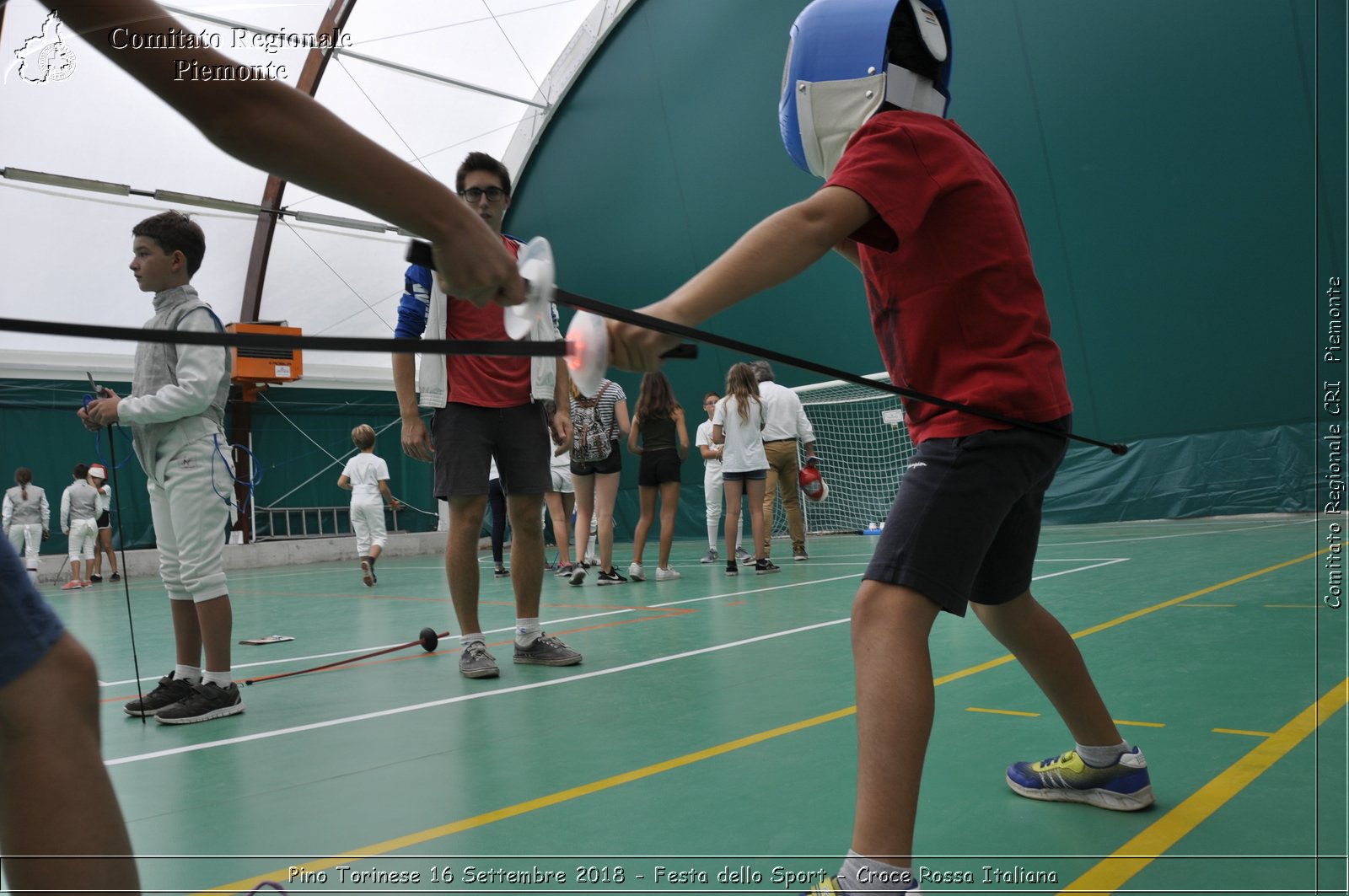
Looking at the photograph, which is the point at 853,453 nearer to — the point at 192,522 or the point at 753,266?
the point at 192,522

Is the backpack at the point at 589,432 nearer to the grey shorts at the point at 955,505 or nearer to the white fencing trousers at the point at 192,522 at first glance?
the white fencing trousers at the point at 192,522

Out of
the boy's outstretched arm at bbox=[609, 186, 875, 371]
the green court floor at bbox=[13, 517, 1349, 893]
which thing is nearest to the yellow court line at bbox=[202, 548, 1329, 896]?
the green court floor at bbox=[13, 517, 1349, 893]

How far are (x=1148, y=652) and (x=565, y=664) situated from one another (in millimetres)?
2176

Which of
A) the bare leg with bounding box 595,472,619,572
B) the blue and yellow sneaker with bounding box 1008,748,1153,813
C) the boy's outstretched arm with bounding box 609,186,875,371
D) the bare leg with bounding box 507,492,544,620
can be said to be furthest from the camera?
the bare leg with bounding box 595,472,619,572

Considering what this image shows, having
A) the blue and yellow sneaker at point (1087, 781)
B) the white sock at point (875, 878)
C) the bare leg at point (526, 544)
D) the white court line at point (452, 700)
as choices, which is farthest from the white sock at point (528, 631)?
the white sock at point (875, 878)

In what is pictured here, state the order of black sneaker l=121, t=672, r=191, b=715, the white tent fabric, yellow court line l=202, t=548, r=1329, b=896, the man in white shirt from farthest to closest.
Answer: the white tent fabric, the man in white shirt, black sneaker l=121, t=672, r=191, b=715, yellow court line l=202, t=548, r=1329, b=896

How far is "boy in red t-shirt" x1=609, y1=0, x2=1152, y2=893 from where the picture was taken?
1351 millimetres

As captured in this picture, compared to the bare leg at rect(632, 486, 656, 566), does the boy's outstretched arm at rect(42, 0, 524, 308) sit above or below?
above

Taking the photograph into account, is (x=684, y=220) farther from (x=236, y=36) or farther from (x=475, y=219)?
(x=475, y=219)

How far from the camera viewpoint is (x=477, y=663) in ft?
12.1

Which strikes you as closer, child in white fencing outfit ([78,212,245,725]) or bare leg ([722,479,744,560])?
child in white fencing outfit ([78,212,245,725])

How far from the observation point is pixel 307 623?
20.4 ft

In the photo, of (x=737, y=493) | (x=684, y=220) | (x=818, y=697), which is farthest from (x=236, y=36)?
(x=818, y=697)

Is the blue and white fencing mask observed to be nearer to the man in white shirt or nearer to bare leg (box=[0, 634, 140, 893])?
bare leg (box=[0, 634, 140, 893])
